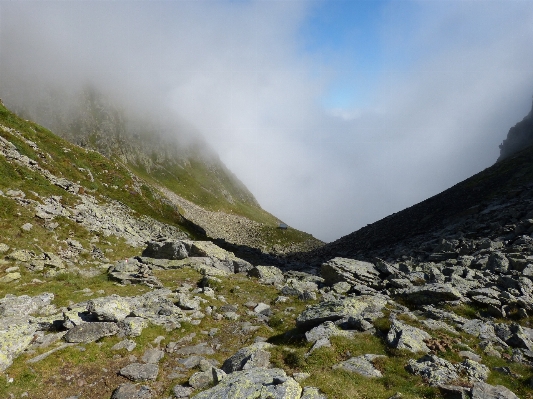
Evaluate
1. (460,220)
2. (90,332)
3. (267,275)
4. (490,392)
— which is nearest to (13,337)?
(90,332)

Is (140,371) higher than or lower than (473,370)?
higher

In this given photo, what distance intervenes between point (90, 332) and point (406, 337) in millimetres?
16500

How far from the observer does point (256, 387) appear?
11156mm

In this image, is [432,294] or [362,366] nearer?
[362,366]

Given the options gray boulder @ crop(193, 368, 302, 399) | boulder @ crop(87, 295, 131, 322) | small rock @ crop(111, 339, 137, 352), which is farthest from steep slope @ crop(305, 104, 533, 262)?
small rock @ crop(111, 339, 137, 352)

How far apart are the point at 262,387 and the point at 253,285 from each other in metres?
18.2

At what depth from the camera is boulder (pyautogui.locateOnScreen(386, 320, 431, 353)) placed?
15.1m

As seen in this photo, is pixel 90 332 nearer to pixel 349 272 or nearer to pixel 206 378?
pixel 206 378

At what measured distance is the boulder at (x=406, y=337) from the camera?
15117 millimetres

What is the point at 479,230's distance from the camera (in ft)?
154

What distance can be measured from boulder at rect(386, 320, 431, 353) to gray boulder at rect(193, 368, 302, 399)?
6631mm

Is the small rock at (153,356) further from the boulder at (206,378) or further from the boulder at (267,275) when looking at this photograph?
the boulder at (267,275)

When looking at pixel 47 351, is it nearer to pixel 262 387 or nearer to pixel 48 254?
pixel 262 387

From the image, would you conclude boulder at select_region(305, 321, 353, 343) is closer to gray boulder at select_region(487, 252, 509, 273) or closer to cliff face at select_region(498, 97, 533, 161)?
gray boulder at select_region(487, 252, 509, 273)
